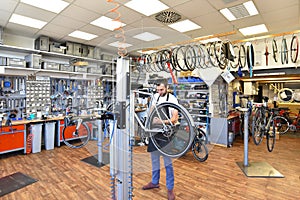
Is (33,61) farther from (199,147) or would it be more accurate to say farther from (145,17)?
(199,147)

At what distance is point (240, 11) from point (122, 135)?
3.56 meters

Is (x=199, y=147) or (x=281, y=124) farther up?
(x=199, y=147)

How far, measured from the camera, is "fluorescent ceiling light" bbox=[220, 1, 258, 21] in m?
3.20

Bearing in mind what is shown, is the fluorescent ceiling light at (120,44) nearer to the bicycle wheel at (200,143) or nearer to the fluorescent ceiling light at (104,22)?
the bicycle wheel at (200,143)

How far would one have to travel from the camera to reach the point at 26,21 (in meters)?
3.71

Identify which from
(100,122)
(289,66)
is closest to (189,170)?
(100,122)

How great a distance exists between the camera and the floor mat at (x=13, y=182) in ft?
8.17

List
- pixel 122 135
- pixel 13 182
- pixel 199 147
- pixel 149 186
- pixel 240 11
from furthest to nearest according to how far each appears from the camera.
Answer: pixel 240 11, pixel 13 182, pixel 149 186, pixel 199 147, pixel 122 135

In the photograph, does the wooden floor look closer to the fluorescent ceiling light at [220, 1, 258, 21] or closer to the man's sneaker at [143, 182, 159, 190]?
the man's sneaker at [143, 182, 159, 190]

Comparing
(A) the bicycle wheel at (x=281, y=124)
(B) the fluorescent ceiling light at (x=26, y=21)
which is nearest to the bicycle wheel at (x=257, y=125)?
(A) the bicycle wheel at (x=281, y=124)

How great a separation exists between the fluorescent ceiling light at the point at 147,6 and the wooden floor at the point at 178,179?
2.56 m


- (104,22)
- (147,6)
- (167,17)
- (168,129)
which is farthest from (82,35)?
(168,129)

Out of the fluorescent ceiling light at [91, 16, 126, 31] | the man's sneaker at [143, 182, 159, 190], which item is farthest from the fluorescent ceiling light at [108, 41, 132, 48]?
the fluorescent ceiling light at [91, 16, 126, 31]

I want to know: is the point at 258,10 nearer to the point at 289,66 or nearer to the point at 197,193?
the point at 289,66
